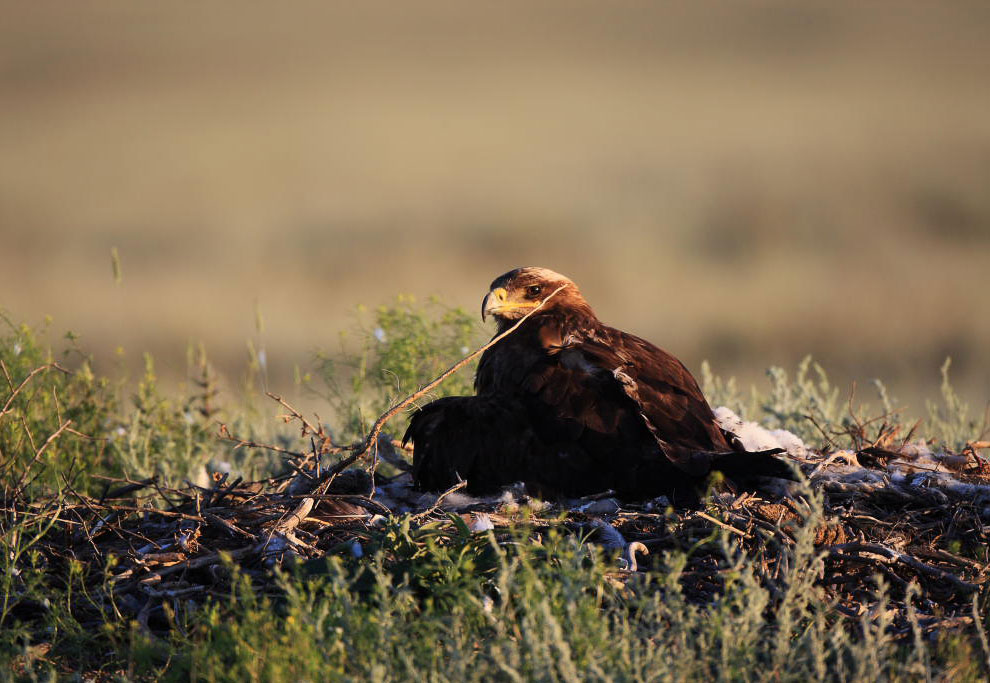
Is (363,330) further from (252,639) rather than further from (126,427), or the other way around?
(252,639)

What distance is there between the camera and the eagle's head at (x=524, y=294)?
5.46 metres

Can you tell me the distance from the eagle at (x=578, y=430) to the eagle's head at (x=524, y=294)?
0.37 metres

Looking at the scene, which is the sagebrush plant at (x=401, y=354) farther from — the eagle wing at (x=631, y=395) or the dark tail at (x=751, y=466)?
the dark tail at (x=751, y=466)

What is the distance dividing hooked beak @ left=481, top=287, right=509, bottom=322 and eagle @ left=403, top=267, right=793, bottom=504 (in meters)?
0.31

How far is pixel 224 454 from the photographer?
7.35 meters

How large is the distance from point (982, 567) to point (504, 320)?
2606 millimetres

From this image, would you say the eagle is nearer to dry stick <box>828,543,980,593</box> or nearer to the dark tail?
the dark tail

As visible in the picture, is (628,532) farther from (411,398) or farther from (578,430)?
(411,398)

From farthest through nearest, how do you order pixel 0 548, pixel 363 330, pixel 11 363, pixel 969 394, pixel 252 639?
pixel 969 394 < pixel 363 330 < pixel 11 363 < pixel 0 548 < pixel 252 639

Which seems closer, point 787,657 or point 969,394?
point 787,657

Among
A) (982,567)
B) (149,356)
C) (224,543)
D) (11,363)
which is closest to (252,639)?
(224,543)

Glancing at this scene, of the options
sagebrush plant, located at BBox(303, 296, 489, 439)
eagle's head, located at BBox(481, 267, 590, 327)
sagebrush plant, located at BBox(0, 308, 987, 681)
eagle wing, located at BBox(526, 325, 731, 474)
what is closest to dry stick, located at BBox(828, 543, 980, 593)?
sagebrush plant, located at BBox(0, 308, 987, 681)

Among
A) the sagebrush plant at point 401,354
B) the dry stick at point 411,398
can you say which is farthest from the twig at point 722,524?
the sagebrush plant at point 401,354

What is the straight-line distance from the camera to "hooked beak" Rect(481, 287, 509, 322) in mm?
5348
